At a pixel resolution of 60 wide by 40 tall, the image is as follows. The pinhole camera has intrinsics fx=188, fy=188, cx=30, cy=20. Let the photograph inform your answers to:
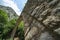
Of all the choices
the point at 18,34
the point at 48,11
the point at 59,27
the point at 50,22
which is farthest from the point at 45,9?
the point at 18,34

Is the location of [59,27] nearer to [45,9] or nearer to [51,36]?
[51,36]

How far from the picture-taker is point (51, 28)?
206 centimetres

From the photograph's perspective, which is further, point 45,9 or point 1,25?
point 1,25

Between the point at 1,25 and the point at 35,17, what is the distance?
4359mm

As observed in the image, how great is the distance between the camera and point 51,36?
2037 mm

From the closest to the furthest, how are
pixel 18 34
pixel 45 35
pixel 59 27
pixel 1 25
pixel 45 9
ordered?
pixel 59 27, pixel 45 35, pixel 45 9, pixel 18 34, pixel 1 25

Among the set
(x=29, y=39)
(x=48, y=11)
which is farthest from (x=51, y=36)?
(x=29, y=39)

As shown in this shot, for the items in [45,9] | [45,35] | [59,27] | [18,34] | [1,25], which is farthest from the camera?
[1,25]

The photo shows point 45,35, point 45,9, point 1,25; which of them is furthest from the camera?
point 1,25

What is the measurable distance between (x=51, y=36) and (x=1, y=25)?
4.86 metres

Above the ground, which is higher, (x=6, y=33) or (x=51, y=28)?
(x=51, y=28)

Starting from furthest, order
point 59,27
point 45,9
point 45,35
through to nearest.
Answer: point 45,9 < point 45,35 < point 59,27

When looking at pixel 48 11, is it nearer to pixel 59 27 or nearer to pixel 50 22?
pixel 50 22

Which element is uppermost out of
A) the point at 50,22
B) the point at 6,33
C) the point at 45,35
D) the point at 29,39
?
the point at 50,22
